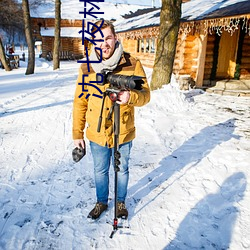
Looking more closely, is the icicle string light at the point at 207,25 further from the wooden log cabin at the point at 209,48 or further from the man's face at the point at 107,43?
the man's face at the point at 107,43

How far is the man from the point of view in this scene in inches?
72.3

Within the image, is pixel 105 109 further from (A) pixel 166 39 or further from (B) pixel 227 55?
(B) pixel 227 55

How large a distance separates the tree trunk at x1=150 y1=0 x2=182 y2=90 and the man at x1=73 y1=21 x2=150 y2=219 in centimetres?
556

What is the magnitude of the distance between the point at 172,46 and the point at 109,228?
6.32 metres

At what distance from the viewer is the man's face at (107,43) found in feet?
5.97

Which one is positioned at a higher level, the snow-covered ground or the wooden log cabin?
the wooden log cabin

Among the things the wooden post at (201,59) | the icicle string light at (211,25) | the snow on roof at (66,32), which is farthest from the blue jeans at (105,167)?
the snow on roof at (66,32)

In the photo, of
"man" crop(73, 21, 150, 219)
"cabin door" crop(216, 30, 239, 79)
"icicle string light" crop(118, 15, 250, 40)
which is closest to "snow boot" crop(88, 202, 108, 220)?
"man" crop(73, 21, 150, 219)

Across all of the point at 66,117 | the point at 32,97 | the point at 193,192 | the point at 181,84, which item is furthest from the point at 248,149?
the point at 32,97

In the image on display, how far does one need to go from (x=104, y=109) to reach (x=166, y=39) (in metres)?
5.95

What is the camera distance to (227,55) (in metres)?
11.3

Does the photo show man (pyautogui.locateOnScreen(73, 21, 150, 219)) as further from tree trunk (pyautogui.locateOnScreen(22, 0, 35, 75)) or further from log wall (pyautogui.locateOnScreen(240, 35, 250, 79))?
tree trunk (pyautogui.locateOnScreen(22, 0, 35, 75))

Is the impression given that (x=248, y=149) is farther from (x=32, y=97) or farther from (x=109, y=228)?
(x=32, y=97)

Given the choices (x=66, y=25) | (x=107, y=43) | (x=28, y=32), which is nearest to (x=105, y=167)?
(x=107, y=43)
